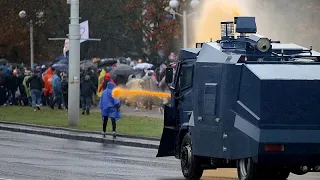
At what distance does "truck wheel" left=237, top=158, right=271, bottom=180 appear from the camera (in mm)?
17469

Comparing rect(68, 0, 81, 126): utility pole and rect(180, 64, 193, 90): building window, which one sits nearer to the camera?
rect(180, 64, 193, 90): building window

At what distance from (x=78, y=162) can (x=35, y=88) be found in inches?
919

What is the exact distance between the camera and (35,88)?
4597 cm

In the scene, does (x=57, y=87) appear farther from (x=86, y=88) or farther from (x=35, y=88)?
(x=86, y=88)

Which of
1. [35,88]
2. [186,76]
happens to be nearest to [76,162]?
[186,76]

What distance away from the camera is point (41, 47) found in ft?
203

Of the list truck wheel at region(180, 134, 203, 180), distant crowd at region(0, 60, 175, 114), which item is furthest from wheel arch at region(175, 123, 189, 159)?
distant crowd at region(0, 60, 175, 114)

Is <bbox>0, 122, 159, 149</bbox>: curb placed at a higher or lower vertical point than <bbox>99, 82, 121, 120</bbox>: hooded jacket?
lower

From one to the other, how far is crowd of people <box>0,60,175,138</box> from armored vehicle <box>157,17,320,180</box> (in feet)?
66.5

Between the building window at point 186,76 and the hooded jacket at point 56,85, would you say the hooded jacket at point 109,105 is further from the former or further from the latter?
the hooded jacket at point 56,85

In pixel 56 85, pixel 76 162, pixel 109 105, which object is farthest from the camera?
pixel 56 85

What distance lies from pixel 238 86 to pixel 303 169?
1.74 meters

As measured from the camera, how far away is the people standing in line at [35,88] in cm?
4575

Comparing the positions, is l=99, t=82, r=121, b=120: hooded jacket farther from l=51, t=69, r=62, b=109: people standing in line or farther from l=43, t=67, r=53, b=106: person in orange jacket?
l=43, t=67, r=53, b=106: person in orange jacket
